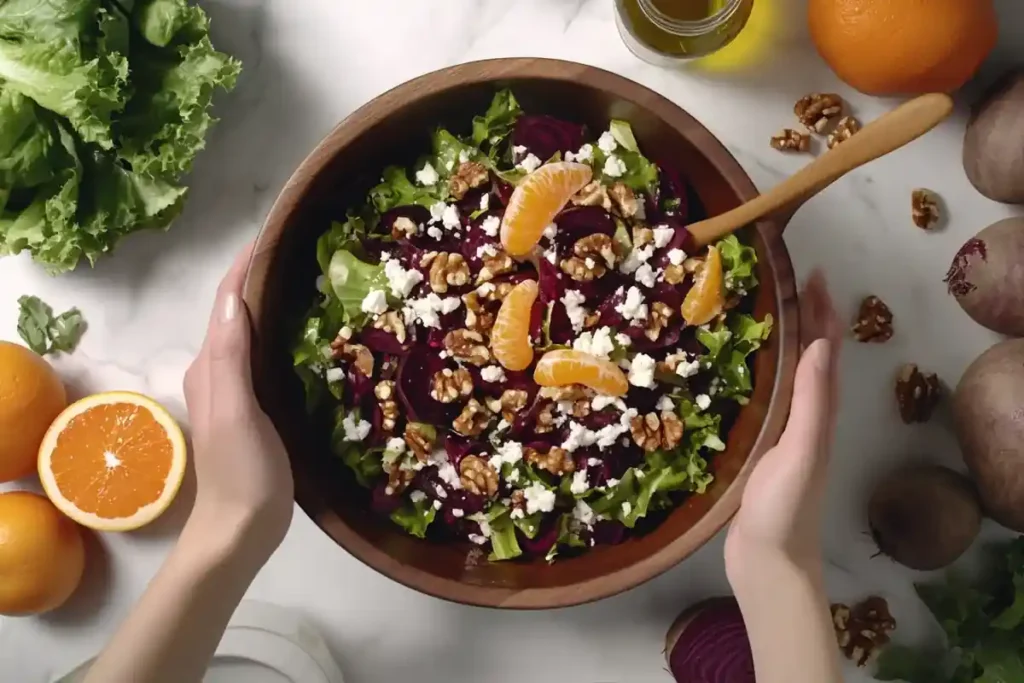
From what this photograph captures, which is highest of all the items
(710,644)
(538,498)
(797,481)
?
(797,481)

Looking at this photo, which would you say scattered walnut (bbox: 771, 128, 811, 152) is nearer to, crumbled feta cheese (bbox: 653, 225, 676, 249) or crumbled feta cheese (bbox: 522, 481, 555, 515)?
crumbled feta cheese (bbox: 653, 225, 676, 249)

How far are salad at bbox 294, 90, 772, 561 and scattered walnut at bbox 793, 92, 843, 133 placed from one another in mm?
272

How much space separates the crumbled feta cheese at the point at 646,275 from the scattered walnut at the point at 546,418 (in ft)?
0.60

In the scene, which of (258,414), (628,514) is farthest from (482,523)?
(258,414)

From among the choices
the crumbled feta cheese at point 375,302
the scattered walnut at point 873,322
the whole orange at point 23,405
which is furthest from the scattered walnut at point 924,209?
the whole orange at point 23,405

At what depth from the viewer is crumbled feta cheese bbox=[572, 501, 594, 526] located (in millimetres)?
1236

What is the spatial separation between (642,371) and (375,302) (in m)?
0.33

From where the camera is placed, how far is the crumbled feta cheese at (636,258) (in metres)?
1.20

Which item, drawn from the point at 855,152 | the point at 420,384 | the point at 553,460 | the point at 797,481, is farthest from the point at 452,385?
the point at 855,152

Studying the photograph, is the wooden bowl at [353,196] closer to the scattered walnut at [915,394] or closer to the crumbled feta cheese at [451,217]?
the crumbled feta cheese at [451,217]

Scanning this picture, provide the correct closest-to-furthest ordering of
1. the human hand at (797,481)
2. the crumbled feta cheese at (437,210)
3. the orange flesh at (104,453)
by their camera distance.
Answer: the human hand at (797,481)
the crumbled feta cheese at (437,210)
the orange flesh at (104,453)

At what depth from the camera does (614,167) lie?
3.98 ft

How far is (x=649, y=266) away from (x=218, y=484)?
58cm

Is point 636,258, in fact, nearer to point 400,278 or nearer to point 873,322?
point 400,278
